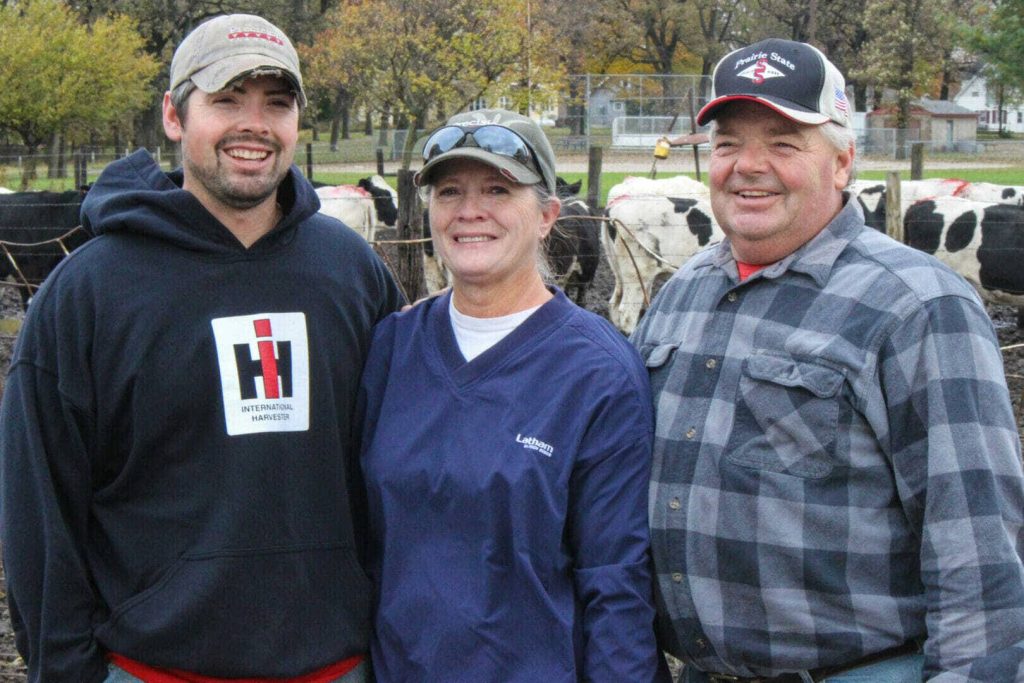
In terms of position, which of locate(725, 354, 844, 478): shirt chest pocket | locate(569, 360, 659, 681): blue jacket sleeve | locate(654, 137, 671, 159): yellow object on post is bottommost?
locate(569, 360, 659, 681): blue jacket sleeve

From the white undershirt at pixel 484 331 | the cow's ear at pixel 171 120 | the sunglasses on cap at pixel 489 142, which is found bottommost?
the white undershirt at pixel 484 331

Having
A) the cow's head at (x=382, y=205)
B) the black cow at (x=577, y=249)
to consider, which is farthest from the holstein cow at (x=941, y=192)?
the cow's head at (x=382, y=205)

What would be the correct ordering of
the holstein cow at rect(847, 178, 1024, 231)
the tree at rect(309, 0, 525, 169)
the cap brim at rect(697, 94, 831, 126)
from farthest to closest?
the tree at rect(309, 0, 525, 169) → the holstein cow at rect(847, 178, 1024, 231) → the cap brim at rect(697, 94, 831, 126)

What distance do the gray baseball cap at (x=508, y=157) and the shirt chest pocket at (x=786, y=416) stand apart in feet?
2.11

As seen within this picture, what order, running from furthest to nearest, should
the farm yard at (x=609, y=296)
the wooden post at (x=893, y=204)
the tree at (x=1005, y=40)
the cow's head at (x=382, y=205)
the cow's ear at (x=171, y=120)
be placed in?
the tree at (x=1005, y=40) → the cow's head at (x=382, y=205) → the wooden post at (x=893, y=204) → the farm yard at (x=609, y=296) → the cow's ear at (x=171, y=120)

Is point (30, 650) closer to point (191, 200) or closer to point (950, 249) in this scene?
point (191, 200)

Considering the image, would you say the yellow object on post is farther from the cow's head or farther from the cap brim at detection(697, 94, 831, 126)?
the cap brim at detection(697, 94, 831, 126)

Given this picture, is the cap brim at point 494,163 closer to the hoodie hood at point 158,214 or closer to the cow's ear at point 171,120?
the hoodie hood at point 158,214

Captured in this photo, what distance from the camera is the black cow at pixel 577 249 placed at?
12.9 metres

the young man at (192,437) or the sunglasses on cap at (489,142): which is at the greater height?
the sunglasses on cap at (489,142)

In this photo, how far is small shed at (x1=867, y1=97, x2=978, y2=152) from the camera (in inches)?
1970

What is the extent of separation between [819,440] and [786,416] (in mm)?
80

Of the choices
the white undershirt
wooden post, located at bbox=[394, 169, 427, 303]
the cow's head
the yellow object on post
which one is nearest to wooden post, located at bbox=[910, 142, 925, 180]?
the yellow object on post

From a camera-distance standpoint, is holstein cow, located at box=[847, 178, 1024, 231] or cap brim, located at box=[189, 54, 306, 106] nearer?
cap brim, located at box=[189, 54, 306, 106]
